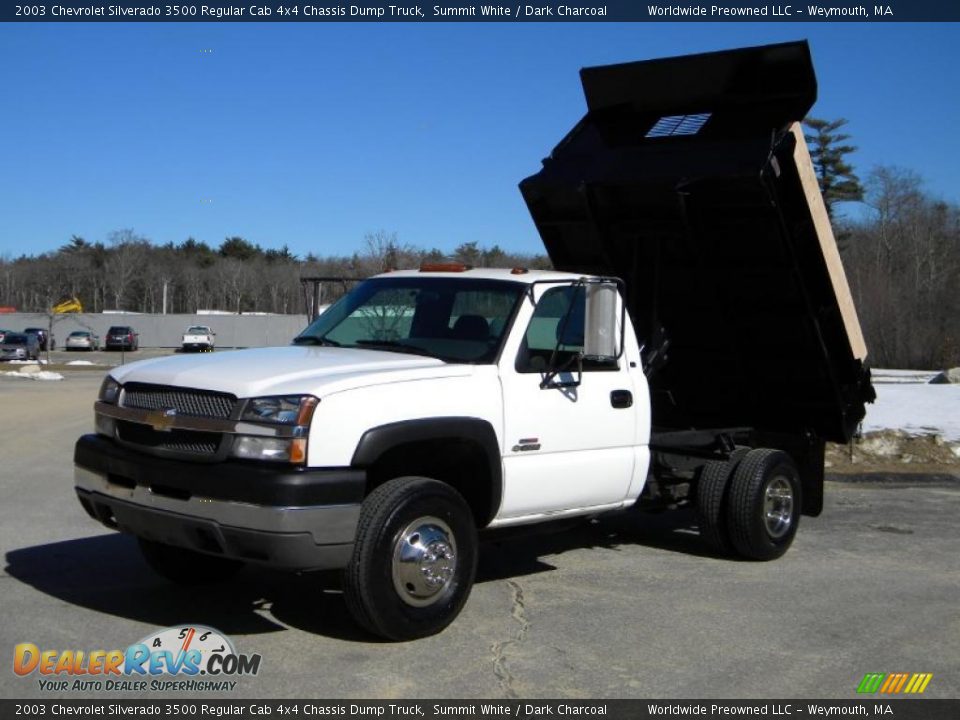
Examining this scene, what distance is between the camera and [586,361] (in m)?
6.83

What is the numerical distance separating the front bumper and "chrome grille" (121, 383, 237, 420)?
27cm

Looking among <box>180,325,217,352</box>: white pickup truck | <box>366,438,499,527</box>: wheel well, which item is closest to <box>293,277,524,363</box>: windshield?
<box>366,438,499,527</box>: wheel well

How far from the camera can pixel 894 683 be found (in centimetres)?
536

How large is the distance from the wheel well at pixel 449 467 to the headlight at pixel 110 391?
4.99ft

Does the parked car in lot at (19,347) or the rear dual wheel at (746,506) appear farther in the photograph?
the parked car in lot at (19,347)

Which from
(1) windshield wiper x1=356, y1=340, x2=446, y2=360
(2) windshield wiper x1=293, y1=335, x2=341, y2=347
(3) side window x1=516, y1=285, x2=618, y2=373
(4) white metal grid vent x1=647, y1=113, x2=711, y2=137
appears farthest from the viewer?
(4) white metal grid vent x1=647, y1=113, x2=711, y2=137

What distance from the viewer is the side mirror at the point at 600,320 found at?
6.58m

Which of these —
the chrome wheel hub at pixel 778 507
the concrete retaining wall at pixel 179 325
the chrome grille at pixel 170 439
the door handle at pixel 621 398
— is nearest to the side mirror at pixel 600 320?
the door handle at pixel 621 398

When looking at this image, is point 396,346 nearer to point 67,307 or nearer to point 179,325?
point 67,307

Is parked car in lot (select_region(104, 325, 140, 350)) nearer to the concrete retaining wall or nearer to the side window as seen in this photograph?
the concrete retaining wall

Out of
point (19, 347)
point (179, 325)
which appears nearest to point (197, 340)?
point (19, 347)

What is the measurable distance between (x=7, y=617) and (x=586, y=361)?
3704 mm

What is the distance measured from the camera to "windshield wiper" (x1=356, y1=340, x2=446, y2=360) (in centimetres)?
651

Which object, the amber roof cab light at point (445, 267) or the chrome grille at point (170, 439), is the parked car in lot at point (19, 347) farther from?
the chrome grille at point (170, 439)
